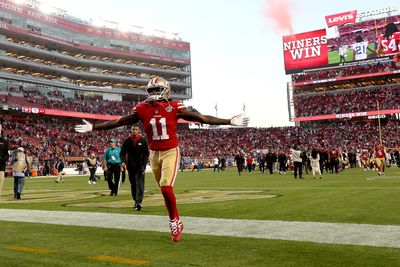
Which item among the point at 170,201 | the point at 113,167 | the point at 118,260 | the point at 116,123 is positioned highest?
the point at 116,123

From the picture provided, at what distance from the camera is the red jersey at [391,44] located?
59.8m

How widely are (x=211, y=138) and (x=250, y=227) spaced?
59.7m

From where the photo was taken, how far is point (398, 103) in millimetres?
60000

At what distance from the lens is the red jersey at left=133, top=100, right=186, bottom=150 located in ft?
19.5

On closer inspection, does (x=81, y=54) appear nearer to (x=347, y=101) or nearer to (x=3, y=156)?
(x=347, y=101)

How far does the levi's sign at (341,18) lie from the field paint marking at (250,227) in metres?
67.5

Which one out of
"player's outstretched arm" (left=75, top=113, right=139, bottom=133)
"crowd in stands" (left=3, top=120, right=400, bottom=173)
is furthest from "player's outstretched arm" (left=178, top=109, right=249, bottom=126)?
"crowd in stands" (left=3, top=120, right=400, bottom=173)

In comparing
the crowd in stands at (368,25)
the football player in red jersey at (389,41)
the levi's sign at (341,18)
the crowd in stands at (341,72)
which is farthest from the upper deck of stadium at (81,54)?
the football player in red jersey at (389,41)

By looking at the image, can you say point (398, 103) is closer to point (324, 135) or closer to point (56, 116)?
point (324, 135)

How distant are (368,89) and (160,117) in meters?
66.3

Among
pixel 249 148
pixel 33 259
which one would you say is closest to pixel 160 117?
pixel 33 259

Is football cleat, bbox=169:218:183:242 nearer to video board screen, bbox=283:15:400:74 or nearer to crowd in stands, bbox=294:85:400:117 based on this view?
crowd in stands, bbox=294:85:400:117

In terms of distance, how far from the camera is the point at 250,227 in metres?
6.19

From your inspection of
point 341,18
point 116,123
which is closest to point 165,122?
point 116,123
